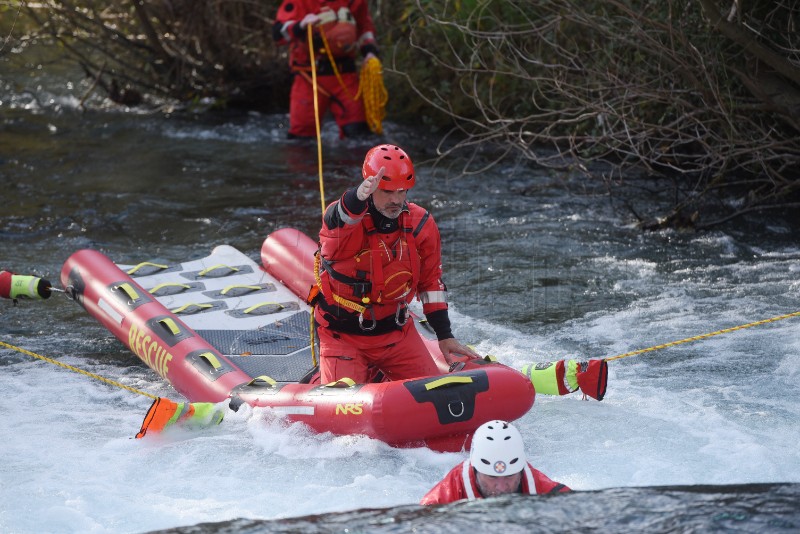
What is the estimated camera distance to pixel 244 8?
1191 centimetres

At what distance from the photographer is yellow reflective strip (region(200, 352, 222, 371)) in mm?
5452

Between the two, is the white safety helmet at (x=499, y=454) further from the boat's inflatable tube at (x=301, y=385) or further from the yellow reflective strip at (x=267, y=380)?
the yellow reflective strip at (x=267, y=380)

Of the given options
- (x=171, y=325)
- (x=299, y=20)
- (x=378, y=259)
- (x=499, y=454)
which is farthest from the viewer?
(x=299, y=20)

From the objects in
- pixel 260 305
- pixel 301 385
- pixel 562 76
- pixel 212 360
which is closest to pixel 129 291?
pixel 260 305

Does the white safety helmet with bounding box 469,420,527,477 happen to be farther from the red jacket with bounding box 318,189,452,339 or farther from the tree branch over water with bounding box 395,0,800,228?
the tree branch over water with bounding box 395,0,800,228

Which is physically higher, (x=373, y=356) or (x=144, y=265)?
(x=144, y=265)

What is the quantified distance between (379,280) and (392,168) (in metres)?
0.54

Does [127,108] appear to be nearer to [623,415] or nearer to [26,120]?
[26,120]

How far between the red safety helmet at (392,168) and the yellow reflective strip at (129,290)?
1982 millimetres

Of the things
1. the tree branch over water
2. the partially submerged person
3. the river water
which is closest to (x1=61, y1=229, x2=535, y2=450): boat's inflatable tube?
the river water

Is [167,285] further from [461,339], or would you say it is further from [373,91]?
[373,91]

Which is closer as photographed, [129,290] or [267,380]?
[267,380]

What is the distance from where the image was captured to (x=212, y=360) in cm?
550

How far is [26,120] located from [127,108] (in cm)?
115
